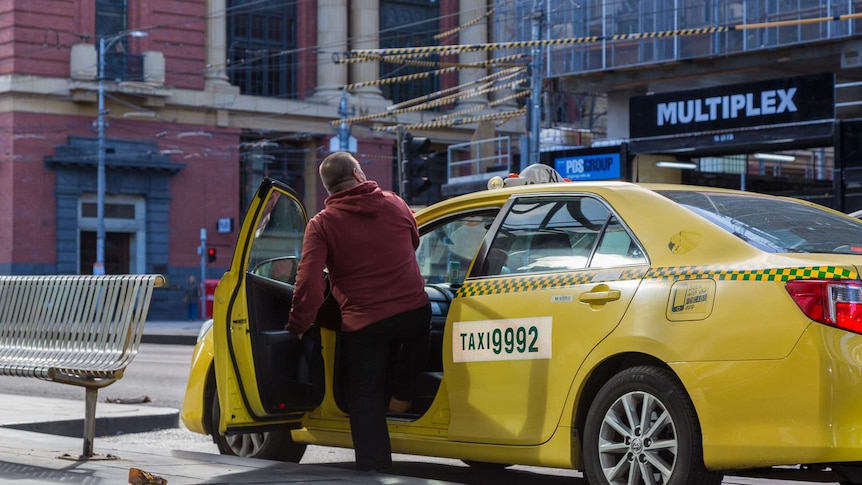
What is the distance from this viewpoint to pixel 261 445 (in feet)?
25.8

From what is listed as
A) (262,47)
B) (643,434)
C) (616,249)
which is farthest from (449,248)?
(262,47)

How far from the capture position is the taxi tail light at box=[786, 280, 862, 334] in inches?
205

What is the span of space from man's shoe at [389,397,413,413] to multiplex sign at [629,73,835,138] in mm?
18870

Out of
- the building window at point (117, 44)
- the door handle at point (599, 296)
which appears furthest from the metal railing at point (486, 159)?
the door handle at point (599, 296)

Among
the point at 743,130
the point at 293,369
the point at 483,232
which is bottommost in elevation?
the point at 293,369

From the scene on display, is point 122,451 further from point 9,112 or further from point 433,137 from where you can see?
point 433,137

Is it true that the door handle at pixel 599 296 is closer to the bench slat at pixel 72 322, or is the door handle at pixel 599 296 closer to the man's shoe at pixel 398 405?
the man's shoe at pixel 398 405

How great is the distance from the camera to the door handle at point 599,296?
5.92 m

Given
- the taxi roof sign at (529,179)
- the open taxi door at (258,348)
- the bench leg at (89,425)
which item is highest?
the taxi roof sign at (529,179)

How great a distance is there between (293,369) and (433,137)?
159ft

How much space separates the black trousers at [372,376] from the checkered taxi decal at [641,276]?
331 millimetres

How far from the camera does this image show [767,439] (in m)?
5.30

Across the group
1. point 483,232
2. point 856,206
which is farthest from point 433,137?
point 483,232

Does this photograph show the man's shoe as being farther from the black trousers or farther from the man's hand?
the man's hand
